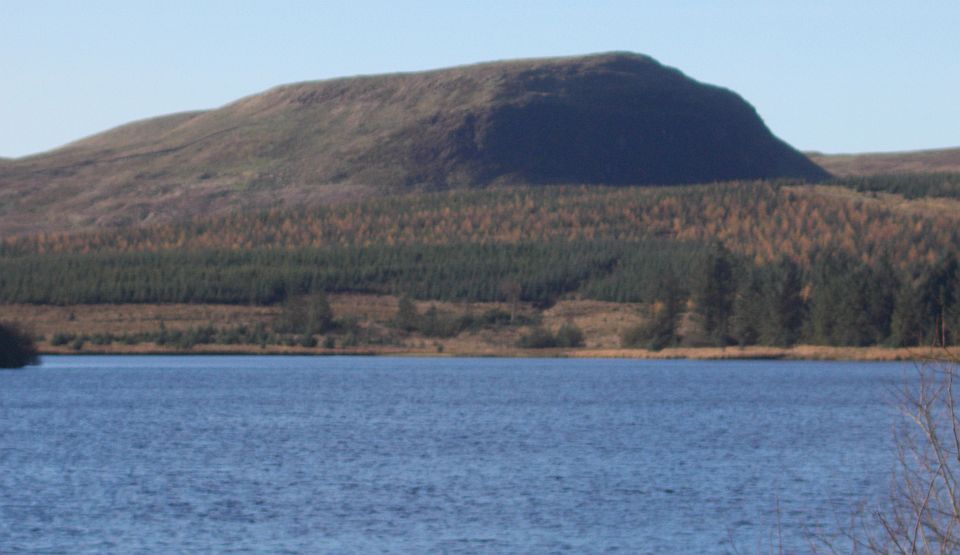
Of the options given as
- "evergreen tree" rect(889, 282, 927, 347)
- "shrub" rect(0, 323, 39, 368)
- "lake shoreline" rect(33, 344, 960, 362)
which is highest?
"evergreen tree" rect(889, 282, 927, 347)

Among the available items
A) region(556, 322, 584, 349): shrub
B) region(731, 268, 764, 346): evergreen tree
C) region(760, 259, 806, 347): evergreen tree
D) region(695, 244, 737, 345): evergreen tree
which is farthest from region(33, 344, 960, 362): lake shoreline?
region(695, 244, 737, 345): evergreen tree

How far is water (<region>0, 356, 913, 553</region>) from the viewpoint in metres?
36.5

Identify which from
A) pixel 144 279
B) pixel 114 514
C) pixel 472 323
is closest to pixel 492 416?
pixel 114 514

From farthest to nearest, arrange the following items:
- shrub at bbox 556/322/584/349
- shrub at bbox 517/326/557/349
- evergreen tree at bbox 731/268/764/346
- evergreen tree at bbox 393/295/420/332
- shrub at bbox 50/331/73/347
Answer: evergreen tree at bbox 393/295/420/332
shrub at bbox 50/331/73/347
shrub at bbox 517/326/557/349
shrub at bbox 556/322/584/349
evergreen tree at bbox 731/268/764/346

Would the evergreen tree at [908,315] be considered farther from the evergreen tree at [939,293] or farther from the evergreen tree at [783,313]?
the evergreen tree at [783,313]

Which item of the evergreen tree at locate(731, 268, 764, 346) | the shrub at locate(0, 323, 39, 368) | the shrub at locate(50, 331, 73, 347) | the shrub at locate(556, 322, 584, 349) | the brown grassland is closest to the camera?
the shrub at locate(0, 323, 39, 368)

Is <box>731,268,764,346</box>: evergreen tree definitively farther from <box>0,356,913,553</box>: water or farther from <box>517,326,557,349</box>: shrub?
<box>0,356,913,553</box>: water

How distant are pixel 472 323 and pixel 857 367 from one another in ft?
171

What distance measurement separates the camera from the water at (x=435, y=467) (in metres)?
36.5

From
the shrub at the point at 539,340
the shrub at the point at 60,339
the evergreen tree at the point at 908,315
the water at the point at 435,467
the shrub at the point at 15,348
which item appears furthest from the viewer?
the shrub at the point at 60,339

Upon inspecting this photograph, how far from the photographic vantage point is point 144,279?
187 meters

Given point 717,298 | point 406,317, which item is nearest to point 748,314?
point 717,298

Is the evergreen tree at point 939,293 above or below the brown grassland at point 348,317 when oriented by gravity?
above

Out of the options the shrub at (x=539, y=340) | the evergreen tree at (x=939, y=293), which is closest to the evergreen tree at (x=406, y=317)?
the shrub at (x=539, y=340)
